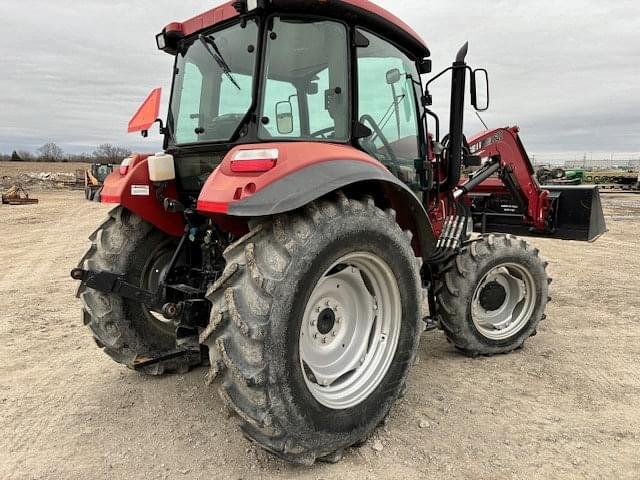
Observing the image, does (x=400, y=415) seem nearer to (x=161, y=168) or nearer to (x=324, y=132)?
(x=324, y=132)

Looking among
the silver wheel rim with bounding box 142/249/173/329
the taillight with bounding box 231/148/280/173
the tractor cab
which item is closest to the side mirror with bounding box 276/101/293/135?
the tractor cab

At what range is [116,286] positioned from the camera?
3.19 meters

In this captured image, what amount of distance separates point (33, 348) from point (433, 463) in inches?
137

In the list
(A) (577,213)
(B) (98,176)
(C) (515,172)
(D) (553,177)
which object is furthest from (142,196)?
(D) (553,177)

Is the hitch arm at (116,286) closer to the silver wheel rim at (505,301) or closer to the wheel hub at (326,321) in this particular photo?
the wheel hub at (326,321)

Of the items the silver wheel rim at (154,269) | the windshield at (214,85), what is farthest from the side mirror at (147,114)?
the silver wheel rim at (154,269)

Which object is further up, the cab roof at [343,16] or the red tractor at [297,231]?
the cab roof at [343,16]

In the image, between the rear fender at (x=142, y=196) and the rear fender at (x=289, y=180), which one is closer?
the rear fender at (x=289, y=180)

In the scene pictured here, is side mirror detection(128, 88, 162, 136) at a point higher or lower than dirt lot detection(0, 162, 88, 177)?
higher

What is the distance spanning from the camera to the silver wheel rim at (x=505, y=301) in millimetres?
4305

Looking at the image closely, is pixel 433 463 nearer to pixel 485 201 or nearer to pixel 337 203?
→ pixel 337 203

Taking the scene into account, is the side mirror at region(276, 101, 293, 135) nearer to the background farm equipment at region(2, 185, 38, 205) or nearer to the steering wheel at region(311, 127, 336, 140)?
the steering wheel at region(311, 127, 336, 140)

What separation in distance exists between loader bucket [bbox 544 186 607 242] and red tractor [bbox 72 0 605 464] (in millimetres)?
1554

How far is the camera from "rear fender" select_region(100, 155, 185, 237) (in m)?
3.31
